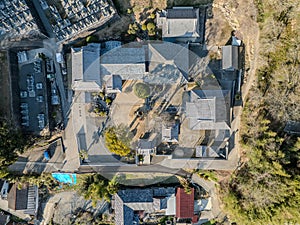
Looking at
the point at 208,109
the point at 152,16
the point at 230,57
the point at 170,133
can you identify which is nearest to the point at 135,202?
the point at 170,133

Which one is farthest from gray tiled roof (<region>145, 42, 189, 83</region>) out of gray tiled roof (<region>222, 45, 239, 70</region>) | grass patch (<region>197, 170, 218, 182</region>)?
grass patch (<region>197, 170, 218, 182</region>)

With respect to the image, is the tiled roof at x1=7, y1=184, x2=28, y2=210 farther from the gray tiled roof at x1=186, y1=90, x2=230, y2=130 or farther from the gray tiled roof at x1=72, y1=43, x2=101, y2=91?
the gray tiled roof at x1=186, y1=90, x2=230, y2=130

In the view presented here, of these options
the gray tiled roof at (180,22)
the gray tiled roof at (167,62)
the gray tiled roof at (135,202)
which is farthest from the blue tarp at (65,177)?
the gray tiled roof at (180,22)

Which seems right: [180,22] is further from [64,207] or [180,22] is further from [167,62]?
[64,207]

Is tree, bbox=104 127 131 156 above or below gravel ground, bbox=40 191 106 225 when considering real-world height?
above

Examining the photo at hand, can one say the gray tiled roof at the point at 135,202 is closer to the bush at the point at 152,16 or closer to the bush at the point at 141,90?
the bush at the point at 141,90

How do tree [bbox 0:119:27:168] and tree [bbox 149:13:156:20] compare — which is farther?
tree [bbox 149:13:156:20]
